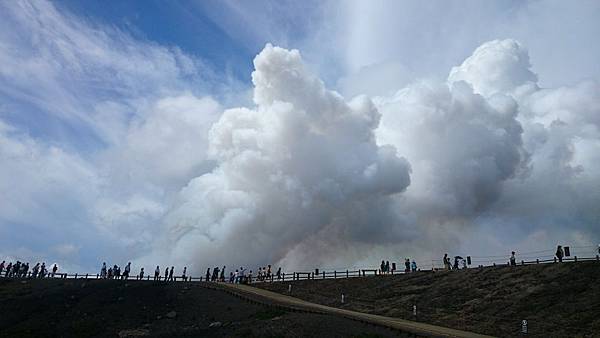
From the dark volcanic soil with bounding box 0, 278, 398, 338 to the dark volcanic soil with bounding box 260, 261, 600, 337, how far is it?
9.99 meters

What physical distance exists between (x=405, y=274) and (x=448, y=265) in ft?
17.0

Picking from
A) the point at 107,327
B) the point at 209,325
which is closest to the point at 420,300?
the point at 209,325

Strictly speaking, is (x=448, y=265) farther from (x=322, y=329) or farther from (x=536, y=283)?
(x=322, y=329)

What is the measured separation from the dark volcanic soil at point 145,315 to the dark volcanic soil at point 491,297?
9986 millimetres

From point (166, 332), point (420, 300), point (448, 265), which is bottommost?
point (166, 332)

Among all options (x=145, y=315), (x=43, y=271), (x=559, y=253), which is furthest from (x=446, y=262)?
(x=43, y=271)

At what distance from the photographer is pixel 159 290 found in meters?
53.1

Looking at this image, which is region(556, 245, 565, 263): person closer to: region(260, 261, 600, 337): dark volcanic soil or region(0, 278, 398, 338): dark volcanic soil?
region(260, 261, 600, 337): dark volcanic soil

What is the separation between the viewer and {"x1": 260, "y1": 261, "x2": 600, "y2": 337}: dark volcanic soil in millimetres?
32875

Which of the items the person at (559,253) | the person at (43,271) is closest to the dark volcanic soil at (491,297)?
the person at (559,253)

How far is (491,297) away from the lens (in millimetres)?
41312

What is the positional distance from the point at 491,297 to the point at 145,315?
31000 mm

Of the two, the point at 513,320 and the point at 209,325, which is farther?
the point at 209,325

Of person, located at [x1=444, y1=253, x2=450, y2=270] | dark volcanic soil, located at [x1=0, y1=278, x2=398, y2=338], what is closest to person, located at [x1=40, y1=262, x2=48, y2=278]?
dark volcanic soil, located at [x1=0, y1=278, x2=398, y2=338]
